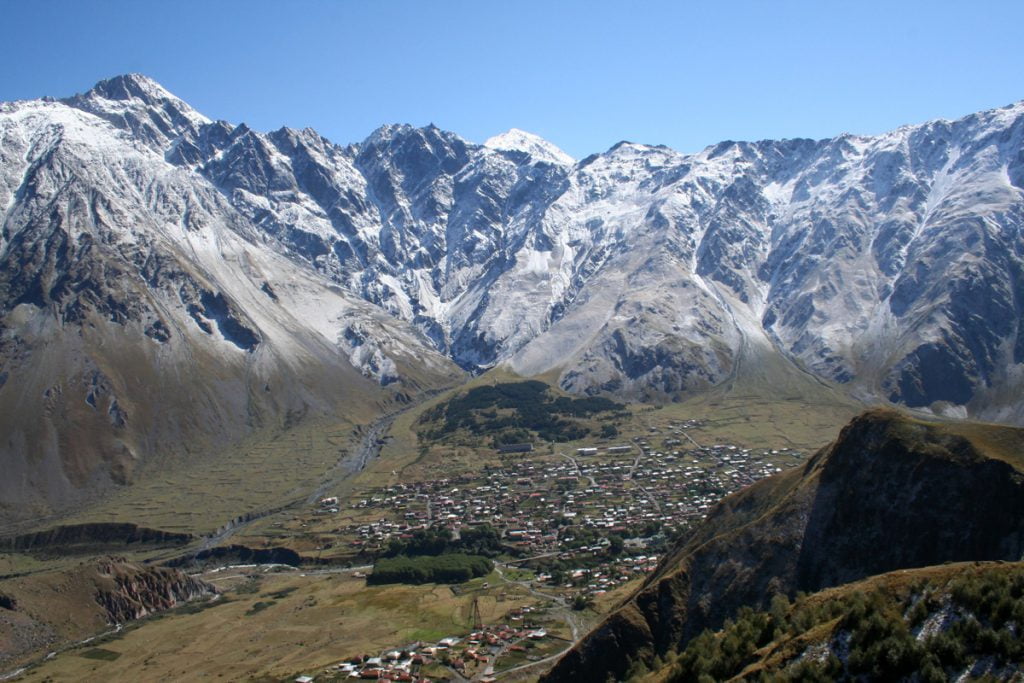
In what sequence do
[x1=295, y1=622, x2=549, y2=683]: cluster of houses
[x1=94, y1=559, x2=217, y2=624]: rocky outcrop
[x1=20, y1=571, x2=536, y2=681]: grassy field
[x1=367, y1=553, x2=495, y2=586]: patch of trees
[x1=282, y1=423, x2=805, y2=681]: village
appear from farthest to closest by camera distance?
[x1=367, y1=553, x2=495, y2=586]: patch of trees, [x1=94, y1=559, x2=217, y2=624]: rocky outcrop, [x1=20, y1=571, x2=536, y2=681]: grassy field, [x1=282, y1=423, x2=805, y2=681]: village, [x1=295, y1=622, x2=549, y2=683]: cluster of houses

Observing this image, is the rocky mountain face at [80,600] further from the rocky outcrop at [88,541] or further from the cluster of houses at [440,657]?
the cluster of houses at [440,657]

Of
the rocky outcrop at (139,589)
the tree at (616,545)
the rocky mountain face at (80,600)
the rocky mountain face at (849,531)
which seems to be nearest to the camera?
the rocky mountain face at (849,531)

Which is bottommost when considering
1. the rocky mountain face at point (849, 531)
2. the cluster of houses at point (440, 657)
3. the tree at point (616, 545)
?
the tree at point (616, 545)

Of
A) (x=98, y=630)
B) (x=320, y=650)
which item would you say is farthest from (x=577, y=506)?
(x=98, y=630)

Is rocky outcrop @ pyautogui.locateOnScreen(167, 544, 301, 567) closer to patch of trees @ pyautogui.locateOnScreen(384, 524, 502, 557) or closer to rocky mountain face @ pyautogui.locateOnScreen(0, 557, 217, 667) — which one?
rocky mountain face @ pyautogui.locateOnScreen(0, 557, 217, 667)

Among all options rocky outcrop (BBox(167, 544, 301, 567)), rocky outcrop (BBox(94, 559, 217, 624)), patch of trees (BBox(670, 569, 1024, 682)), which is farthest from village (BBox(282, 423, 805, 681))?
patch of trees (BBox(670, 569, 1024, 682))

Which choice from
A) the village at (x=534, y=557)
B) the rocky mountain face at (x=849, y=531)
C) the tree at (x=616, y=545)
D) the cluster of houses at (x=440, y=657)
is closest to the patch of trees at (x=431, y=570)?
the village at (x=534, y=557)

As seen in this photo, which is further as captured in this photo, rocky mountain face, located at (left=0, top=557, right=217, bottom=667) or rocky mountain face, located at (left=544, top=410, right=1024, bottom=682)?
rocky mountain face, located at (left=0, top=557, right=217, bottom=667)
